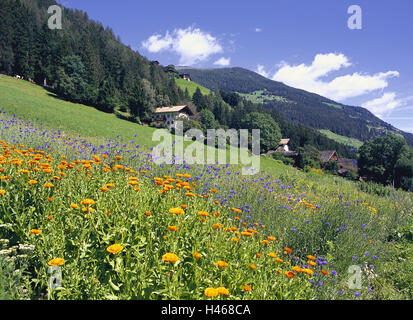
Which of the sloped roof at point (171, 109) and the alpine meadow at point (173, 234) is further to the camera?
the sloped roof at point (171, 109)

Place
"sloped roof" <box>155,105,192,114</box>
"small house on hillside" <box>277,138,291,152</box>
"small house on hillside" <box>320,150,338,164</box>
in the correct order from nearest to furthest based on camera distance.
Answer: "sloped roof" <box>155,105,192,114</box> → "small house on hillside" <box>320,150,338,164</box> → "small house on hillside" <box>277,138,291,152</box>

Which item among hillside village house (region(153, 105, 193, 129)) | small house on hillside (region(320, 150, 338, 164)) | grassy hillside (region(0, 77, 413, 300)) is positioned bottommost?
grassy hillside (region(0, 77, 413, 300))

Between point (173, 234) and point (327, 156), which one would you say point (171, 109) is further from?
point (173, 234)

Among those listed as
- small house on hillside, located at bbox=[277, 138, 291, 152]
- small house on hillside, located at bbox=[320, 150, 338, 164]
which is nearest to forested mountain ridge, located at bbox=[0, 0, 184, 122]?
small house on hillside, located at bbox=[277, 138, 291, 152]

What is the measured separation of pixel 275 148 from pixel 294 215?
239 feet

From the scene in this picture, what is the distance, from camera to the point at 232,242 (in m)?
2.85

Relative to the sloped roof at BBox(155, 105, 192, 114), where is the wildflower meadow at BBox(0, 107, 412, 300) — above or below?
below

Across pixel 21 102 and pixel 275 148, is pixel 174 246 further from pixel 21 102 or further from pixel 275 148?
pixel 275 148

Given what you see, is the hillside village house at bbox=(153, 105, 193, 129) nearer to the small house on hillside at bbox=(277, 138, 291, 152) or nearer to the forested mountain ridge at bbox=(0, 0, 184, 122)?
the forested mountain ridge at bbox=(0, 0, 184, 122)

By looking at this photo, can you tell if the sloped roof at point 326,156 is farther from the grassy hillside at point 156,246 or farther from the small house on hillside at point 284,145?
the grassy hillside at point 156,246

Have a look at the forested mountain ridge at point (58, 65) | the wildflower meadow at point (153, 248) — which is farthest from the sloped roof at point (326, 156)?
the wildflower meadow at point (153, 248)

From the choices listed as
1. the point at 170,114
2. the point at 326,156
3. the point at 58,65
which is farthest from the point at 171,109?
the point at 326,156
